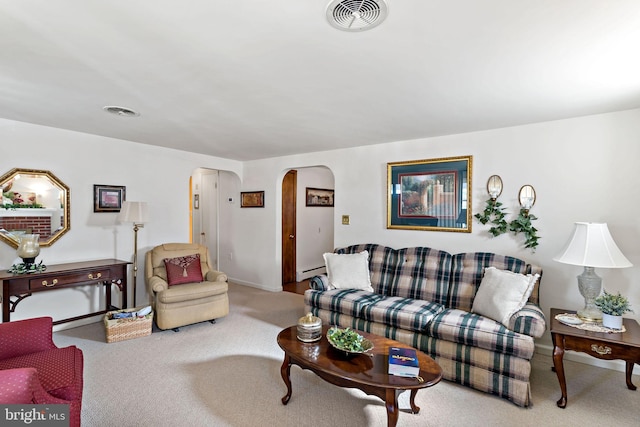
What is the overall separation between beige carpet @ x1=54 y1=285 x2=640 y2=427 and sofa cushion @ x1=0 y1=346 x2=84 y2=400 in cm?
51

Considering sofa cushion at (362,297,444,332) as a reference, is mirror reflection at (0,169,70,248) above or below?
above

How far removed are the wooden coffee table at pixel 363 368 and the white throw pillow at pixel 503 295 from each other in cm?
92

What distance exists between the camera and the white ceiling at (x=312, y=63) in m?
1.50

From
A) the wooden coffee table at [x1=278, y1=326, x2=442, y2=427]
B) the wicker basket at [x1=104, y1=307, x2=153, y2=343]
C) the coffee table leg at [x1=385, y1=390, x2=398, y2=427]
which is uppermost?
the wooden coffee table at [x1=278, y1=326, x2=442, y2=427]

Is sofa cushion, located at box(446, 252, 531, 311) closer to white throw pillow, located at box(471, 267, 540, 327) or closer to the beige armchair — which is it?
white throw pillow, located at box(471, 267, 540, 327)

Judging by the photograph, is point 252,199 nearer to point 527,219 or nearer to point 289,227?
point 289,227

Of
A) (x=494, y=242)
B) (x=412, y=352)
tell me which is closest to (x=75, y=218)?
(x=412, y=352)

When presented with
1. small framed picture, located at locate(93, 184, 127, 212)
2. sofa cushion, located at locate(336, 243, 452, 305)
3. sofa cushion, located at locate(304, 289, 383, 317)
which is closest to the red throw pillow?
small framed picture, located at locate(93, 184, 127, 212)

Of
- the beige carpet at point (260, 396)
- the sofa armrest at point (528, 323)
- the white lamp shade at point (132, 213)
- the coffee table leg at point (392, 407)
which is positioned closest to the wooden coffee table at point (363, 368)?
the coffee table leg at point (392, 407)

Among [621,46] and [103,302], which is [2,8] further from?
[103,302]

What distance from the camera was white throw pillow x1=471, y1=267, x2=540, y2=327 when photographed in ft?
8.64

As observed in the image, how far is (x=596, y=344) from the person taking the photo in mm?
2244

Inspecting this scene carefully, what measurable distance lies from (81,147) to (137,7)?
10.3 ft

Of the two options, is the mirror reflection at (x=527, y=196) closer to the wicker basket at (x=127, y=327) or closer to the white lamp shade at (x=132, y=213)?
the wicker basket at (x=127, y=327)
